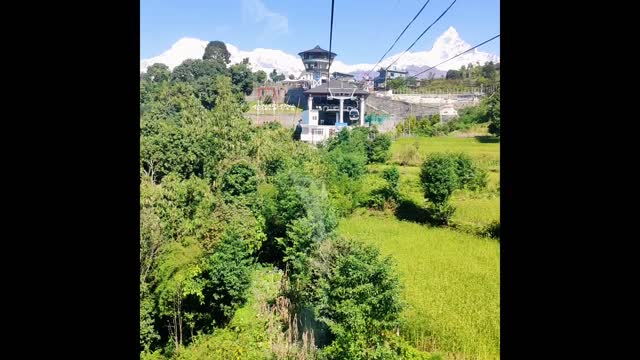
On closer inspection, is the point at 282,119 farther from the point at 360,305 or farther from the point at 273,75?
the point at 360,305

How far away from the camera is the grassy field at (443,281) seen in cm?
375

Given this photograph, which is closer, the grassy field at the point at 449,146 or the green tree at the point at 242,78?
the grassy field at the point at 449,146

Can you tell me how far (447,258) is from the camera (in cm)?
558

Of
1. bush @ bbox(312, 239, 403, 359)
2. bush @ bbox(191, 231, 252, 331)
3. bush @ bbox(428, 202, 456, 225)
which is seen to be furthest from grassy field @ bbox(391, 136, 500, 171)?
bush @ bbox(191, 231, 252, 331)

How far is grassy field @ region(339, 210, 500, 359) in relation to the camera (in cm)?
375

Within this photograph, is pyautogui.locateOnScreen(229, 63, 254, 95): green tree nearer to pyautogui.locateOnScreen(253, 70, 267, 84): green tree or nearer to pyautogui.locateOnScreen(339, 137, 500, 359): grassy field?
pyautogui.locateOnScreen(253, 70, 267, 84): green tree

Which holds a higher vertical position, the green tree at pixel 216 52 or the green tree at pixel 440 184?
the green tree at pixel 216 52

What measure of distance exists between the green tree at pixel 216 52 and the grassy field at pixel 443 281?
7786 millimetres

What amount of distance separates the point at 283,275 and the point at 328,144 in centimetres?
524

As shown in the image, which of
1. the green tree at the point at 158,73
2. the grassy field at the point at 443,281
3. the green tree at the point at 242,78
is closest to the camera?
the grassy field at the point at 443,281

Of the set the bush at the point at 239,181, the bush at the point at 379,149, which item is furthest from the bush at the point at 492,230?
the bush at the point at 379,149

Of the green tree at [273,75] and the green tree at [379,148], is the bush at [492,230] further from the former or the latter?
the green tree at [273,75]
